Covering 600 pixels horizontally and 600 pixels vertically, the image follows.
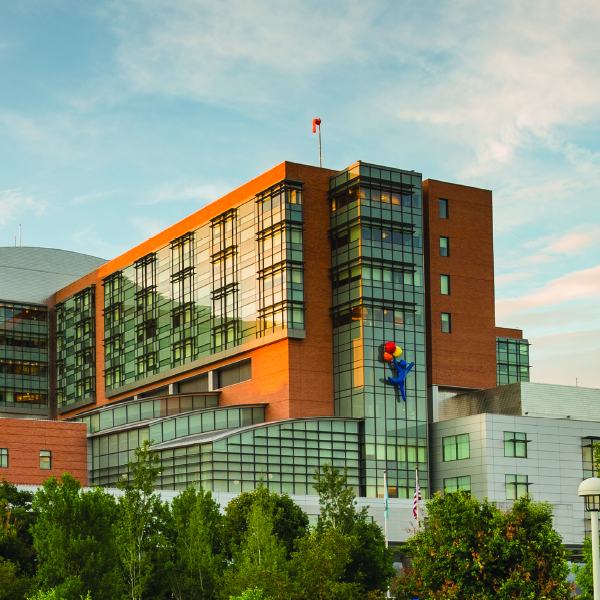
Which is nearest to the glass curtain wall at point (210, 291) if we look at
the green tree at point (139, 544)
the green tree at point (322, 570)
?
the green tree at point (139, 544)

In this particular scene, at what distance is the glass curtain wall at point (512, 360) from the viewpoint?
145125 mm

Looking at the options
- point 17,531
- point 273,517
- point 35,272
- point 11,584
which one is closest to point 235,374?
point 273,517

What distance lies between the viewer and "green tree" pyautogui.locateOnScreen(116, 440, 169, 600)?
52.2 m

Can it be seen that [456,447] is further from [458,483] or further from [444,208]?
[444,208]

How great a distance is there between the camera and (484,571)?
41.2 metres

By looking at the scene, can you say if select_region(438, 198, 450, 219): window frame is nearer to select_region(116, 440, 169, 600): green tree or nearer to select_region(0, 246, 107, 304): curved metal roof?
select_region(116, 440, 169, 600): green tree

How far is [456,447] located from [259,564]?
46883 millimetres

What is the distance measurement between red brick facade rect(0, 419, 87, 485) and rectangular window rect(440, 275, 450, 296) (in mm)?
39121

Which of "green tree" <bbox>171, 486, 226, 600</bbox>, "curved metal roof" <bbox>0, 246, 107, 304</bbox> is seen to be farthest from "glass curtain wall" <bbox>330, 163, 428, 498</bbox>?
"curved metal roof" <bbox>0, 246, 107, 304</bbox>

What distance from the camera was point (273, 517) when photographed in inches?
2562

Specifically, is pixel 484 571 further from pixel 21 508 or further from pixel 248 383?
pixel 248 383

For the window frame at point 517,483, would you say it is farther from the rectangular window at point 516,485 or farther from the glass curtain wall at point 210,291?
the glass curtain wall at point 210,291

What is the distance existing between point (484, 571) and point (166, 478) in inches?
2285

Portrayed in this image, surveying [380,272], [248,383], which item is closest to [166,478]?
[248,383]
